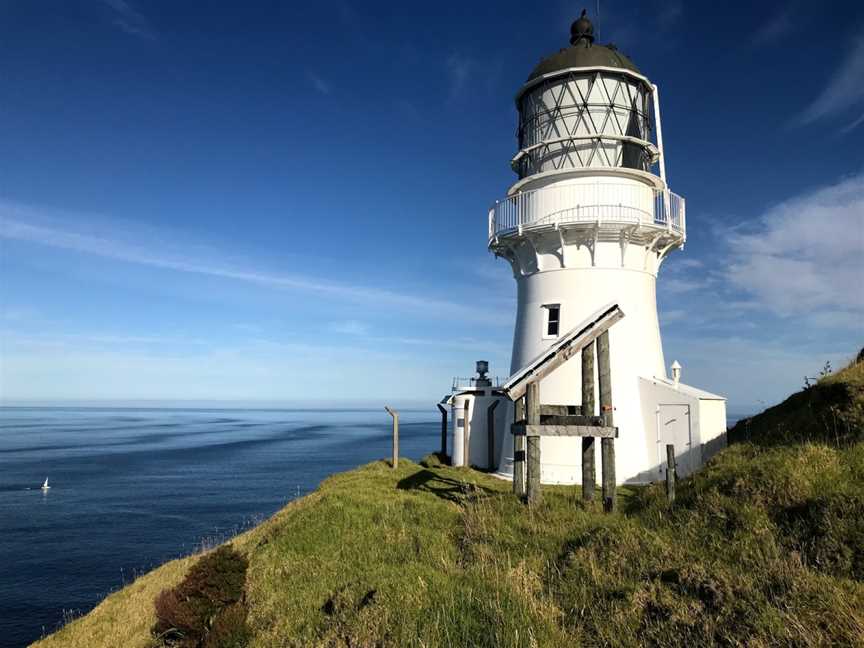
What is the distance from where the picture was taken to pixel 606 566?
664cm

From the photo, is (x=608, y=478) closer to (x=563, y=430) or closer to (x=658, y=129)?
(x=563, y=430)

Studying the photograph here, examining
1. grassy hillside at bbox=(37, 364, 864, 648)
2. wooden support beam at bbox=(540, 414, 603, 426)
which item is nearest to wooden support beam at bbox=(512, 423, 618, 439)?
wooden support beam at bbox=(540, 414, 603, 426)

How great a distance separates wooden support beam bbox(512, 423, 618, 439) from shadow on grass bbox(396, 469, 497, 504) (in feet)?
6.69

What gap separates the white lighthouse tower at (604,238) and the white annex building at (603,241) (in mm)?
31

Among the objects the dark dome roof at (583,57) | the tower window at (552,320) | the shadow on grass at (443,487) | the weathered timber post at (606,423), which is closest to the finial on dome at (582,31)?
the dark dome roof at (583,57)

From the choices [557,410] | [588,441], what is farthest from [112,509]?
[588,441]

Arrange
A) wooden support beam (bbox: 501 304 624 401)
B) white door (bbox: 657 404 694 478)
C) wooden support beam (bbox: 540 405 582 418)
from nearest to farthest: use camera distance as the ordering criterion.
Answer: wooden support beam (bbox: 501 304 624 401)
wooden support beam (bbox: 540 405 582 418)
white door (bbox: 657 404 694 478)

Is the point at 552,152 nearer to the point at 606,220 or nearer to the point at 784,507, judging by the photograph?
the point at 606,220

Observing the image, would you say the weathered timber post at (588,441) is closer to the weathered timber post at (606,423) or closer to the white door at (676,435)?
the weathered timber post at (606,423)

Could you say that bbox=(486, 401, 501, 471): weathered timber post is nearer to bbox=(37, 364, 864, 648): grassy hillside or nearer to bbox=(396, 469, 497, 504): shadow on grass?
bbox=(396, 469, 497, 504): shadow on grass

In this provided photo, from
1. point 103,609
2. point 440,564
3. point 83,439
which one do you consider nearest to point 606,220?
point 440,564

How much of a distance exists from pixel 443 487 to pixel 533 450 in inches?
212

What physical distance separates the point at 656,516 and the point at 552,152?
40.8 ft

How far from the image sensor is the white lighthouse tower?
16562 millimetres
